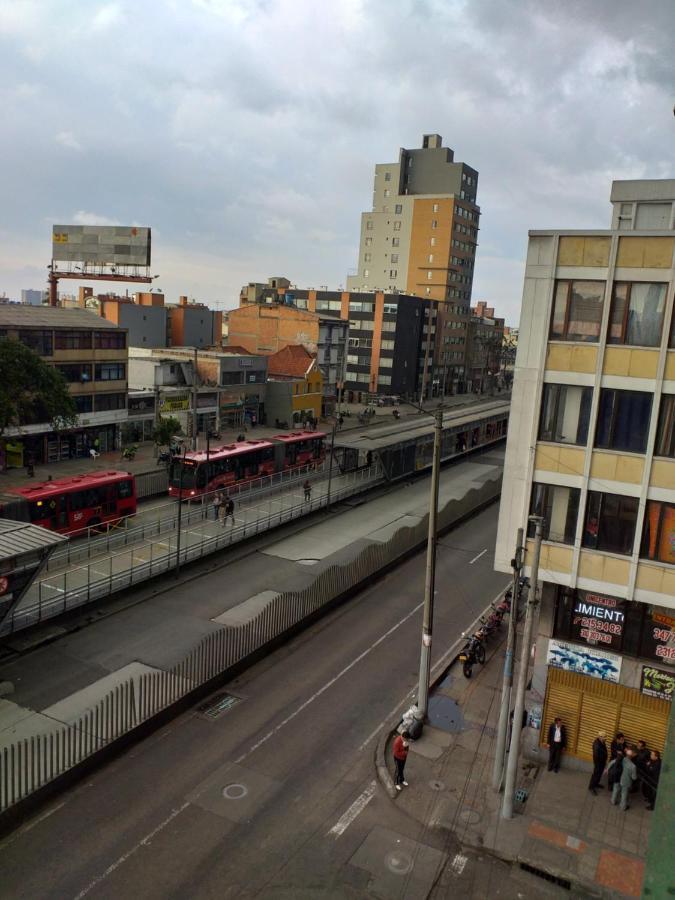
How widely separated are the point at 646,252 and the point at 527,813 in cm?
1277

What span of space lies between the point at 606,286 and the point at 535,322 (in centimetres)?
175

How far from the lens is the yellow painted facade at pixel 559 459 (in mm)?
16625

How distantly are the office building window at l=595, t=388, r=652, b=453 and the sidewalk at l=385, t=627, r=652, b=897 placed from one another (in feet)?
27.0

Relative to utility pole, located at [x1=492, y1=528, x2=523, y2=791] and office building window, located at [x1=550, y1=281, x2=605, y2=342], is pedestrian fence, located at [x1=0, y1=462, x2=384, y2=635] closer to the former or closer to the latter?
utility pole, located at [x1=492, y1=528, x2=523, y2=791]

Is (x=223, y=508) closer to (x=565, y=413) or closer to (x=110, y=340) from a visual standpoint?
(x=565, y=413)

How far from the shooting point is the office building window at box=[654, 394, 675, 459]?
611 inches

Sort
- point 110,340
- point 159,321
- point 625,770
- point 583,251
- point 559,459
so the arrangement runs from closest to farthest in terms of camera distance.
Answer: point 625,770 → point 583,251 → point 559,459 → point 110,340 → point 159,321

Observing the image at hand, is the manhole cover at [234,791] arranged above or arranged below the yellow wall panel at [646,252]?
below

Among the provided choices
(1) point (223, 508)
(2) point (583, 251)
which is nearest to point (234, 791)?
(2) point (583, 251)

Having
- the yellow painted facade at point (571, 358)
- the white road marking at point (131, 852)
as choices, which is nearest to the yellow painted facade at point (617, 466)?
the yellow painted facade at point (571, 358)

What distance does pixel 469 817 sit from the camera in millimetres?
15148

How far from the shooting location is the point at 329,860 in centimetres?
→ 1355

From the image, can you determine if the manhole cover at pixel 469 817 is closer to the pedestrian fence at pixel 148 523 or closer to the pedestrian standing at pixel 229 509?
the pedestrian fence at pixel 148 523

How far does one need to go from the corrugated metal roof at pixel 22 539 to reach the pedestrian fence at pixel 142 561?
2.74 meters
